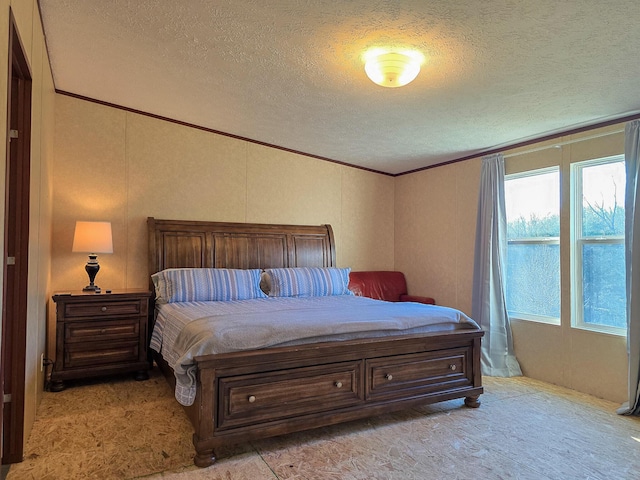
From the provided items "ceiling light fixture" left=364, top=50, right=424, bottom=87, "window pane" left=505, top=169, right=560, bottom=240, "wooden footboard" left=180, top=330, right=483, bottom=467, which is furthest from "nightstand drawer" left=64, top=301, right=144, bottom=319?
"window pane" left=505, top=169, right=560, bottom=240

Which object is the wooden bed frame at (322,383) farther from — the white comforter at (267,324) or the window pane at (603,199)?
the window pane at (603,199)

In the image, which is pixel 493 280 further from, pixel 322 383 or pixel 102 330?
pixel 102 330

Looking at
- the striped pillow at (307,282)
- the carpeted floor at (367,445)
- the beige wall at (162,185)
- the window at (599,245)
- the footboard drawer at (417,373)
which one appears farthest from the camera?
the striped pillow at (307,282)

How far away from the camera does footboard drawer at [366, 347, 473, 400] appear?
2902 millimetres

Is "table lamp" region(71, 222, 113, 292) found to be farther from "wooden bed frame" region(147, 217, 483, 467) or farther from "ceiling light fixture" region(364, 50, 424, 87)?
"ceiling light fixture" region(364, 50, 424, 87)

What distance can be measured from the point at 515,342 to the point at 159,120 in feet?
14.0

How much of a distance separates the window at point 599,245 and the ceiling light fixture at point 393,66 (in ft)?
6.72

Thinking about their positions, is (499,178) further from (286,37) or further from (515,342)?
(286,37)

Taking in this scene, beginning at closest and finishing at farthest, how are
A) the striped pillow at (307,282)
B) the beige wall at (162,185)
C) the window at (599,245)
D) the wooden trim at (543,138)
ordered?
the wooden trim at (543,138) < the window at (599,245) < the beige wall at (162,185) < the striped pillow at (307,282)

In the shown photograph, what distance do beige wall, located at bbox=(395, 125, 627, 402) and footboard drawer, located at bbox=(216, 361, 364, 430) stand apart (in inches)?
83.7

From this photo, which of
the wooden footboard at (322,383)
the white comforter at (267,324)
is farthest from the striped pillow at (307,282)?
the wooden footboard at (322,383)

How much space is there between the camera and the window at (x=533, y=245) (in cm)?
398

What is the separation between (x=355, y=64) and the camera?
291 centimetres

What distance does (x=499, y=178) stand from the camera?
4312 mm
